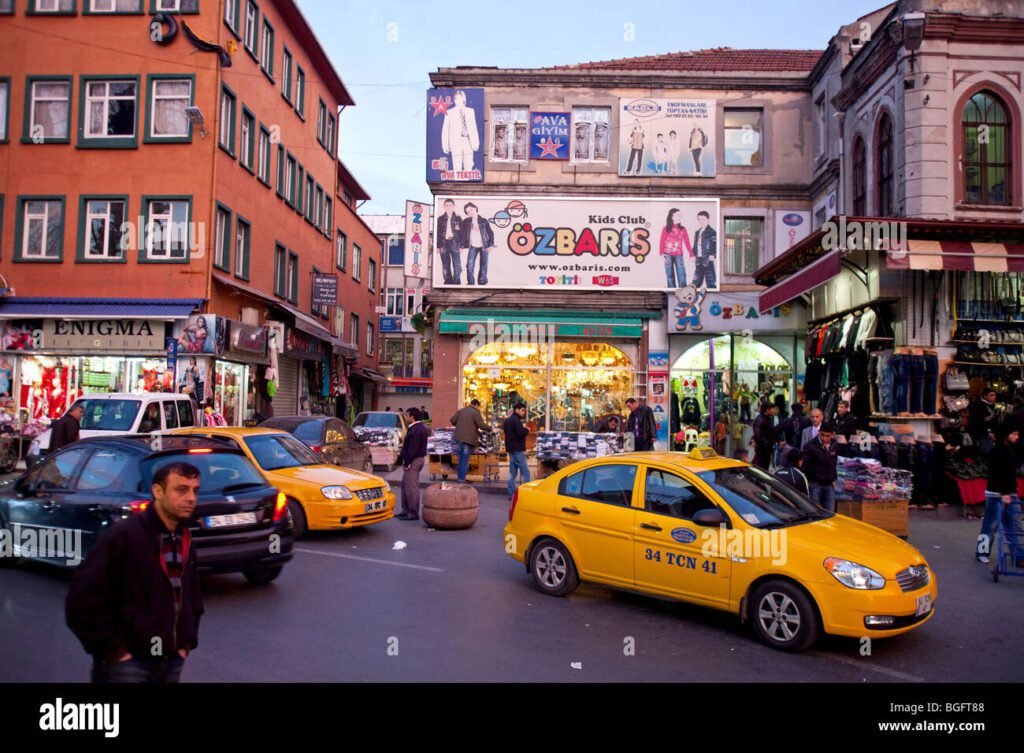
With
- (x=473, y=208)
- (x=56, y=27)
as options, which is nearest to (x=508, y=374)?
(x=473, y=208)

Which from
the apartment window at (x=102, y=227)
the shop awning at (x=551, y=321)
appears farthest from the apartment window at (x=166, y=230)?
the shop awning at (x=551, y=321)

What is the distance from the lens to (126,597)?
3424mm

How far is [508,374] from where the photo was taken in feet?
71.5

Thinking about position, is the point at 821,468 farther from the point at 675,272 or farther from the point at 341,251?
the point at 341,251

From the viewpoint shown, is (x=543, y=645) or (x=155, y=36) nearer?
(x=543, y=645)

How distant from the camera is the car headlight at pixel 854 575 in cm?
610

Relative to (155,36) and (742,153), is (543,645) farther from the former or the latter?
(155,36)

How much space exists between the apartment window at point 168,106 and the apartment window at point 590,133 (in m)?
11.3

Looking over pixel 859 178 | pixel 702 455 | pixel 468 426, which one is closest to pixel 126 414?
pixel 468 426

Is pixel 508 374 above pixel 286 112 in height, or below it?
below

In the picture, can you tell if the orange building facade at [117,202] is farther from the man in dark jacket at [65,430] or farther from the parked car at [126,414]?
the man in dark jacket at [65,430]
